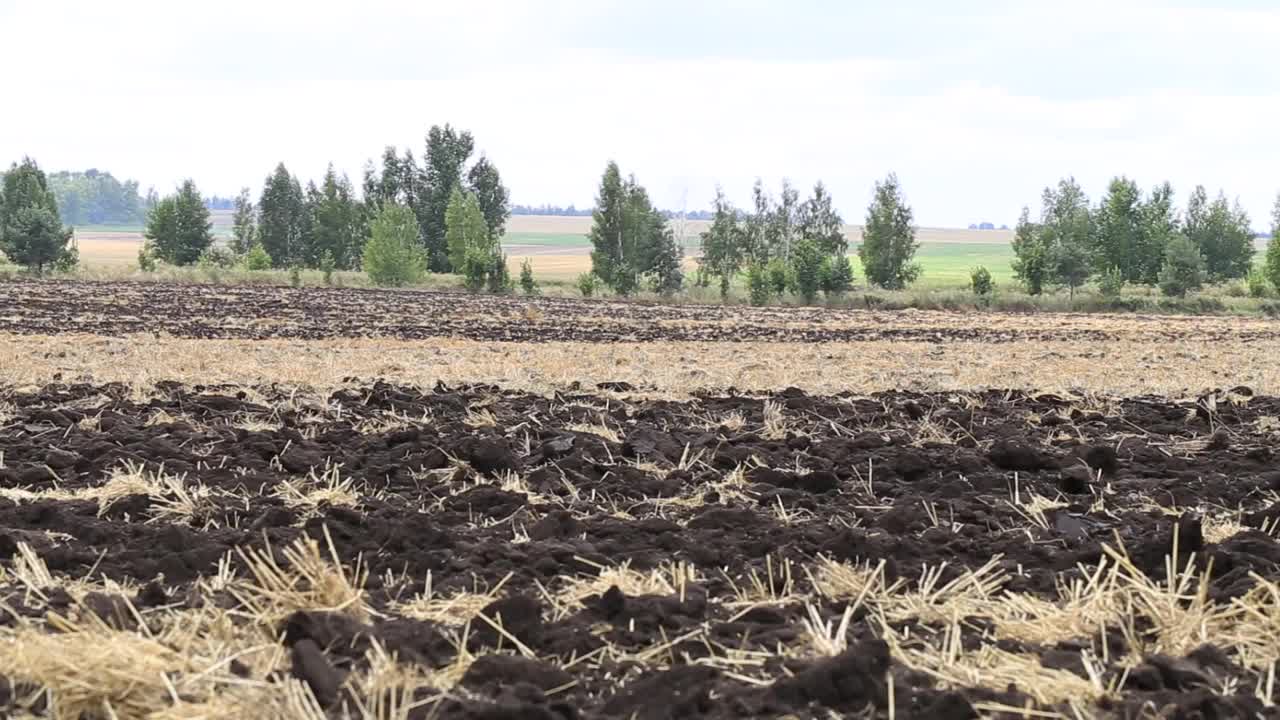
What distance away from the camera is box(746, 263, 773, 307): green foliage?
2579 inches

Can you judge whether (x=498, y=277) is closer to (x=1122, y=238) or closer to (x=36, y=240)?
(x=36, y=240)

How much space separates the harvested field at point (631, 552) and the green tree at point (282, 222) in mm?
95994

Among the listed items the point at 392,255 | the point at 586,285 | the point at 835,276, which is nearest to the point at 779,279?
the point at 835,276

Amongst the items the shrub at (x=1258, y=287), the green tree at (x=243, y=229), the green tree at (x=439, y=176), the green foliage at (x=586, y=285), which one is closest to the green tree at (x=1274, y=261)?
the shrub at (x=1258, y=287)

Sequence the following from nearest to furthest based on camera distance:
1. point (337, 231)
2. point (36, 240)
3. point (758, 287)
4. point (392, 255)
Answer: point (758, 287) → point (36, 240) → point (392, 255) → point (337, 231)

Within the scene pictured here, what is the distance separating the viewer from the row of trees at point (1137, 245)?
227 ft

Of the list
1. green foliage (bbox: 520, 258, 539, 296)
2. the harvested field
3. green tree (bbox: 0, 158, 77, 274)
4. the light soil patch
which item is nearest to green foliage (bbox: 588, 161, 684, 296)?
green foliage (bbox: 520, 258, 539, 296)

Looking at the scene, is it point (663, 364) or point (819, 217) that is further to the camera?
point (819, 217)

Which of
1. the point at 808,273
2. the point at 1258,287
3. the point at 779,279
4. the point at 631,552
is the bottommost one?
the point at 1258,287

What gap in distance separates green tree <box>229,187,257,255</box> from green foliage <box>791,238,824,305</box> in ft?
198

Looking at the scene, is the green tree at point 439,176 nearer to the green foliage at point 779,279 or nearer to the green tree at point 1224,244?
the green foliage at point 779,279

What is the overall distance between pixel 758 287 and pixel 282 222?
53984 millimetres

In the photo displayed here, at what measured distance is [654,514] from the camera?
730 cm

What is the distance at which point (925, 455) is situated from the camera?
8828 mm
